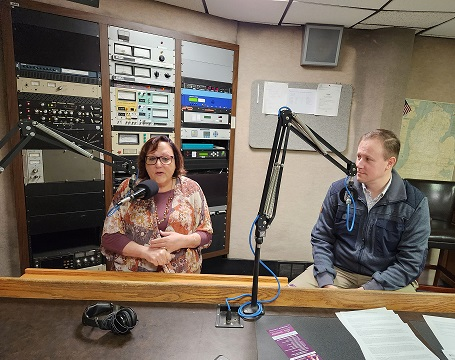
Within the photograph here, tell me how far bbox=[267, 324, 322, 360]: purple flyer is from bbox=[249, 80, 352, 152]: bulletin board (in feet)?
7.15

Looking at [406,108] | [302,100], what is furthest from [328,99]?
[406,108]

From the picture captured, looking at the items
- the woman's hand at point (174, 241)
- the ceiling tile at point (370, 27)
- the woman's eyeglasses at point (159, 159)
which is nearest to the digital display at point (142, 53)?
the woman's eyeglasses at point (159, 159)

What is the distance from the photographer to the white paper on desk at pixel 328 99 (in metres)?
2.87

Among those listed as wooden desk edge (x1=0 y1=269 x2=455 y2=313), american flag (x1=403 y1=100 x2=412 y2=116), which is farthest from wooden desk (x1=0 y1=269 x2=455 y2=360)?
american flag (x1=403 y1=100 x2=412 y2=116)

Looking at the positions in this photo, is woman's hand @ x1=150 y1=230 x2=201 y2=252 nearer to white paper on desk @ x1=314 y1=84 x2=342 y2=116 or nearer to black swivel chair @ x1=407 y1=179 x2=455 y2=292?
white paper on desk @ x1=314 y1=84 x2=342 y2=116

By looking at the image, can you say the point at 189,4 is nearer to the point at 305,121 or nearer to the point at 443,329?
the point at 305,121

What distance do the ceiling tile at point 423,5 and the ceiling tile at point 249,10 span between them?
2.53 ft

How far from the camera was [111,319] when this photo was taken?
2.92 feet

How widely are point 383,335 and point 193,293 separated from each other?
2.08ft

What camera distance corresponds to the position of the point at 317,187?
306cm

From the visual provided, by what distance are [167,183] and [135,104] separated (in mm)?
985

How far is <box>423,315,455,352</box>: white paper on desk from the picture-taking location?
90cm

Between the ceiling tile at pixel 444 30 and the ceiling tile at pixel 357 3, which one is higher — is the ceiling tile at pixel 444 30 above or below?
above

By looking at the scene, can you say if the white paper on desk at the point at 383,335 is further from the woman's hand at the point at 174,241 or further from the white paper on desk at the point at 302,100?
the white paper on desk at the point at 302,100
